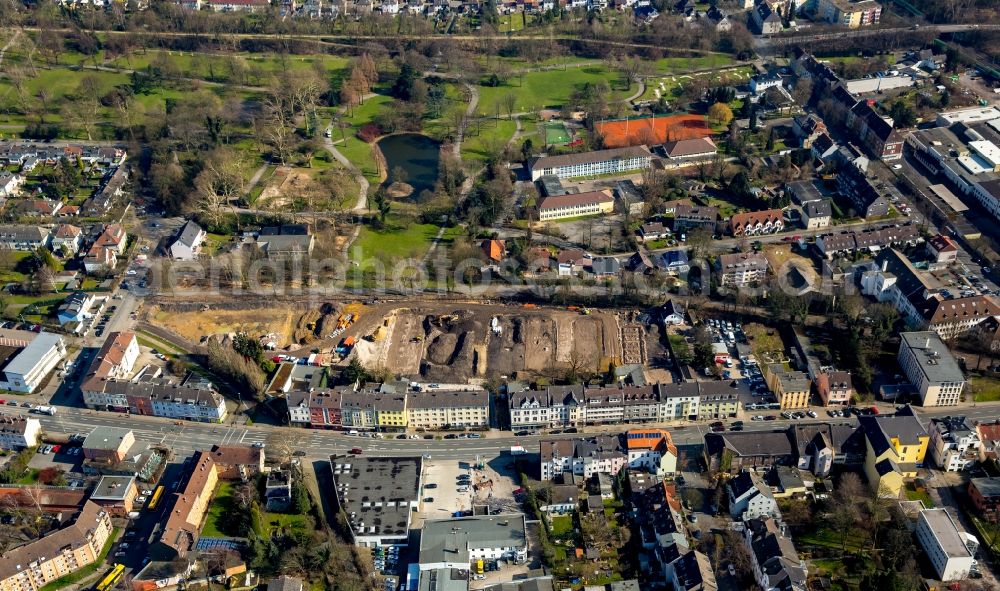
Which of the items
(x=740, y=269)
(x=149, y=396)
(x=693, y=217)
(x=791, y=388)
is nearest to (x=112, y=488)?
(x=149, y=396)

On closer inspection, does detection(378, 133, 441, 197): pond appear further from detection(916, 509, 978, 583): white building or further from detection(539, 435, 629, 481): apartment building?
detection(916, 509, 978, 583): white building

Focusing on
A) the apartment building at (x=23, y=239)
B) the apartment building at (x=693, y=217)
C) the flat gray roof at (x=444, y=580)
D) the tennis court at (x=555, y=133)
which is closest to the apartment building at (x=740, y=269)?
the apartment building at (x=693, y=217)

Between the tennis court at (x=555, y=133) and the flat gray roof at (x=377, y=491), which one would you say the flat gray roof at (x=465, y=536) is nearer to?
the flat gray roof at (x=377, y=491)

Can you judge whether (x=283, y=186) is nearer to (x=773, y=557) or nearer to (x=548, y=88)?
(x=548, y=88)

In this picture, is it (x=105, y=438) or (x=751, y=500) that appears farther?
(x=105, y=438)

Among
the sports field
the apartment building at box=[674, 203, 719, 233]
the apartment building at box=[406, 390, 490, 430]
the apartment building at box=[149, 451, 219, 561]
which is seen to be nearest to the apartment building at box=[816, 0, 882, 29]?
the sports field

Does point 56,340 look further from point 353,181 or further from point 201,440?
point 353,181

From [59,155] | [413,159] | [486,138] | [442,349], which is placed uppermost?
[59,155]
